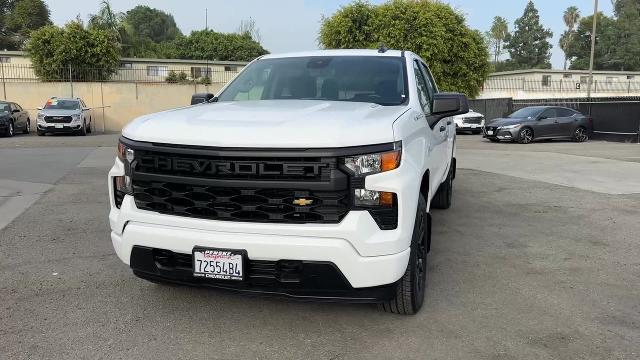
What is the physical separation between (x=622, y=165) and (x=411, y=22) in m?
18.4

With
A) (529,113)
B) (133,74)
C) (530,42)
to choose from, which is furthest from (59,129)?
(530,42)

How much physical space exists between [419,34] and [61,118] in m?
17.8

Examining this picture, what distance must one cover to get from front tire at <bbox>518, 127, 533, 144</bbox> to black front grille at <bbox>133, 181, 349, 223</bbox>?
17780 mm

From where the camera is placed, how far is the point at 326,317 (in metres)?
3.65

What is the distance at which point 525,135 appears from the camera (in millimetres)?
19328

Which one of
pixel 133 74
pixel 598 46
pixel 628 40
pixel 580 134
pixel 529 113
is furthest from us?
pixel 598 46

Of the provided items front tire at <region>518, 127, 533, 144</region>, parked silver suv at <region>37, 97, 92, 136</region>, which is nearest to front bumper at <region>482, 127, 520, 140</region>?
front tire at <region>518, 127, 533, 144</region>

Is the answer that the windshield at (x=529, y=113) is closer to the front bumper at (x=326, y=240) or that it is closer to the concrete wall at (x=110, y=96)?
the concrete wall at (x=110, y=96)

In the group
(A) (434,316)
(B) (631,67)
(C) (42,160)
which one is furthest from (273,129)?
(B) (631,67)

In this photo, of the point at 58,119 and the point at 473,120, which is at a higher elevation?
the point at 58,119

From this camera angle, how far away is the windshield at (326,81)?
14.5 ft

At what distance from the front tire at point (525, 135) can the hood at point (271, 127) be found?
55.8 feet

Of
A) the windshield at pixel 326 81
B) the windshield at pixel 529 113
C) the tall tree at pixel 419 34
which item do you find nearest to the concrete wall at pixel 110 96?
the tall tree at pixel 419 34

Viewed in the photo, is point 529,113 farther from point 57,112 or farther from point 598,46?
point 598,46
